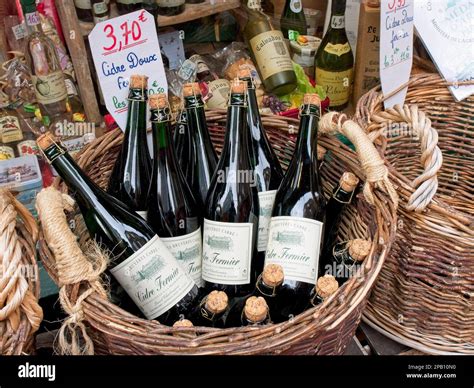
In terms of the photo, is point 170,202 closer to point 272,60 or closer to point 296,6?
point 272,60

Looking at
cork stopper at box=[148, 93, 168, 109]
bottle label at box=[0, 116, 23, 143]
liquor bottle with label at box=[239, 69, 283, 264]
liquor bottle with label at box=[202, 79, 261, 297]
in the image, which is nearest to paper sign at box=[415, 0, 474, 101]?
liquor bottle with label at box=[239, 69, 283, 264]

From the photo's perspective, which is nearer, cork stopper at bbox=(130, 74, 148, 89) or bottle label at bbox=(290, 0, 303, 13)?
cork stopper at bbox=(130, 74, 148, 89)

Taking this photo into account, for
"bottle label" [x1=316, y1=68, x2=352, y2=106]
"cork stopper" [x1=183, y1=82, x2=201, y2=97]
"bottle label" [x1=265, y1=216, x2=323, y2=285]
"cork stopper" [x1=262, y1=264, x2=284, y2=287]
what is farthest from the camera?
"bottle label" [x1=316, y1=68, x2=352, y2=106]

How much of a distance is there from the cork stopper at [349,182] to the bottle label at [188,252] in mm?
274

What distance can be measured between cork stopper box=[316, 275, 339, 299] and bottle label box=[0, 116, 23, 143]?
0.86 meters

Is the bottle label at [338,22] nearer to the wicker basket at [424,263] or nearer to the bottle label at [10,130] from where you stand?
the wicker basket at [424,263]

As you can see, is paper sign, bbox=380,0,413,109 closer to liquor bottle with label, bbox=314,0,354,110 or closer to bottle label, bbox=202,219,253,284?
liquor bottle with label, bbox=314,0,354,110

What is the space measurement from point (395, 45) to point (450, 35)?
0.20 metres

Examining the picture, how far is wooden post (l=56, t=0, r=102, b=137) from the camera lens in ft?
3.58

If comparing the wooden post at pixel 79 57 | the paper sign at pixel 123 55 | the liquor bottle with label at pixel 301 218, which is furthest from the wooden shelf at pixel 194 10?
the liquor bottle with label at pixel 301 218

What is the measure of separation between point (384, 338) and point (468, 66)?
2.22 ft

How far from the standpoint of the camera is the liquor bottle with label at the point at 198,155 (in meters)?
0.97

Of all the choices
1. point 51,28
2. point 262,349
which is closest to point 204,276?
point 262,349

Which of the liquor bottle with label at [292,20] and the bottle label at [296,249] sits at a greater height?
the liquor bottle with label at [292,20]
